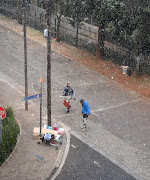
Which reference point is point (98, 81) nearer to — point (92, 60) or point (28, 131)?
point (92, 60)

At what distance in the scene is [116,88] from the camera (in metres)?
19.9

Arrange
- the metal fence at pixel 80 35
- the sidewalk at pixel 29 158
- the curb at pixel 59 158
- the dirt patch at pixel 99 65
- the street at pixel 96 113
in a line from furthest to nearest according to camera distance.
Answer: the metal fence at pixel 80 35, the dirt patch at pixel 99 65, the street at pixel 96 113, the curb at pixel 59 158, the sidewalk at pixel 29 158

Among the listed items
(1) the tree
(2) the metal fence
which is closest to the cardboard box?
(2) the metal fence

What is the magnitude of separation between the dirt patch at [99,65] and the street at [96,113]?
52 centimetres

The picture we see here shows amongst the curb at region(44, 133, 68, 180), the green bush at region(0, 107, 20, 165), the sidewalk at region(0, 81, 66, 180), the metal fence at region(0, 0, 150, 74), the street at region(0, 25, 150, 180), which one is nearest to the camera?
A: the sidewalk at region(0, 81, 66, 180)

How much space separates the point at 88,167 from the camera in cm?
1220

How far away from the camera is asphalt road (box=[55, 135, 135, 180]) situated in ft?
38.4

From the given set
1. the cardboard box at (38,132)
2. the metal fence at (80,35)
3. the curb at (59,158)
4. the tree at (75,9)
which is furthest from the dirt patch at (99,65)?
the cardboard box at (38,132)

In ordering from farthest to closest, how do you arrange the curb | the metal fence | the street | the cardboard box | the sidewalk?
the metal fence, the cardboard box, the street, the curb, the sidewalk

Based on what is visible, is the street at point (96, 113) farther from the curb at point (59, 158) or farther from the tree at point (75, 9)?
the tree at point (75, 9)

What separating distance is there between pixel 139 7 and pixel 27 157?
1071 cm

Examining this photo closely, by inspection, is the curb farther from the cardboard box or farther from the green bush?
the green bush

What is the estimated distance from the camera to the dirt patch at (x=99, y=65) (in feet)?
66.1

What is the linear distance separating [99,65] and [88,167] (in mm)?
11788
